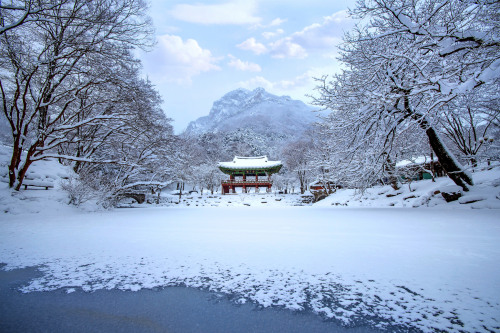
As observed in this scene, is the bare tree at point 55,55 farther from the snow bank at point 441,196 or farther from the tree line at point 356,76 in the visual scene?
the snow bank at point 441,196

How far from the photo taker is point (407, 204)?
983 centimetres

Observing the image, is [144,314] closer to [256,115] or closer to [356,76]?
[356,76]

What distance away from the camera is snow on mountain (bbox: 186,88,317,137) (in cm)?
8606

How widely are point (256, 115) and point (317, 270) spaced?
104 meters

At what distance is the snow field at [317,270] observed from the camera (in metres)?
1.29

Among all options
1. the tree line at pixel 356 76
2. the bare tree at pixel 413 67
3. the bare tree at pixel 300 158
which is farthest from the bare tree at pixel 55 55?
the bare tree at pixel 300 158

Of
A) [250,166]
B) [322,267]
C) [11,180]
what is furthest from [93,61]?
[250,166]

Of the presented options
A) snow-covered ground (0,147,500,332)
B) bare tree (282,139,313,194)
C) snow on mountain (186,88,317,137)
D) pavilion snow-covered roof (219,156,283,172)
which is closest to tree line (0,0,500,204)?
snow-covered ground (0,147,500,332)

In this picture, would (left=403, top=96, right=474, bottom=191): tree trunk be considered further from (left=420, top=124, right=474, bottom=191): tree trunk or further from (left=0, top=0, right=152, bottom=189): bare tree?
(left=0, top=0, right=152, bottom=189): bare tree

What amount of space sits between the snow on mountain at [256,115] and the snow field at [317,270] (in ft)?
229

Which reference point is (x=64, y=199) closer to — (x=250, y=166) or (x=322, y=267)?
(x=322, y=267)

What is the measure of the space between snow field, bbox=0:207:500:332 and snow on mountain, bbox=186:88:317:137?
69871 mm

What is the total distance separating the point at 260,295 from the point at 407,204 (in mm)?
10783

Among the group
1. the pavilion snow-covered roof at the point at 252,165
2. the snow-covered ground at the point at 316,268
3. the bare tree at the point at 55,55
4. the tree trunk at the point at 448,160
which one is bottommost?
the snow-covered ground at the point at 316,268
